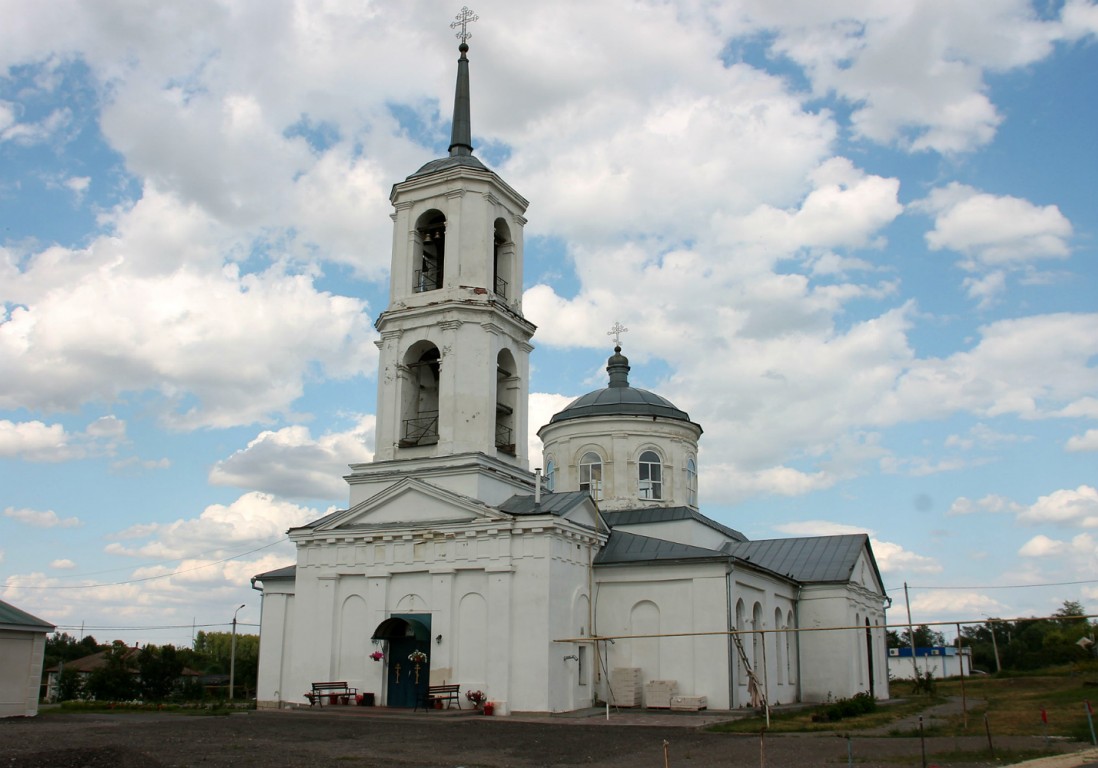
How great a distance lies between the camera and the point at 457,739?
60.8 feet

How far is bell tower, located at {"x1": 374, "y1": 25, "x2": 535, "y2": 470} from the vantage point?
2770 cm

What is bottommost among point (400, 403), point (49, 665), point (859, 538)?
point (49, 665)

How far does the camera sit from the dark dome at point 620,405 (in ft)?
119

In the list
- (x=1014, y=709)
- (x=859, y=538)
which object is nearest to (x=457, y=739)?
(x=1014, y=709)

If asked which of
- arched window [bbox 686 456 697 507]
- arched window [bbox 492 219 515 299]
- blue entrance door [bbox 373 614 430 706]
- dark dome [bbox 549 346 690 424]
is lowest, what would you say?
blue entrance door [bbox 373 614 430 706]

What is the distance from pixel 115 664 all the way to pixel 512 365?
72.4 feet

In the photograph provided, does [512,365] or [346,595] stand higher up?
[512,365]

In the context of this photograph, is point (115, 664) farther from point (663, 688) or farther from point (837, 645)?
point (837, 645)

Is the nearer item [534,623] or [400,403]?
[534,623]

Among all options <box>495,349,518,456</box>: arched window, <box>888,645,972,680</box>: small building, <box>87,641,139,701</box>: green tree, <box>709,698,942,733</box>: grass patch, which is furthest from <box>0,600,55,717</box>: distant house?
<box>888,645,972,680</box>: small building

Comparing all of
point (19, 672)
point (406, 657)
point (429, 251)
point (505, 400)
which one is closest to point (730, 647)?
point (406, 657)

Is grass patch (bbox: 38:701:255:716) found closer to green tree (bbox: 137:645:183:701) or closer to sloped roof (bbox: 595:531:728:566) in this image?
green tree (bbox: 137:645:183:701)

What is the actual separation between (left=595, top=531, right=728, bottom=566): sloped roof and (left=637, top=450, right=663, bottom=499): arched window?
647 centimetres

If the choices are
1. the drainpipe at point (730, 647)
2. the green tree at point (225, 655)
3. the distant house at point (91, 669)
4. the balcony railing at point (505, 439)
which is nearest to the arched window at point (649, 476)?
the balcony railing at point (505, 439)
